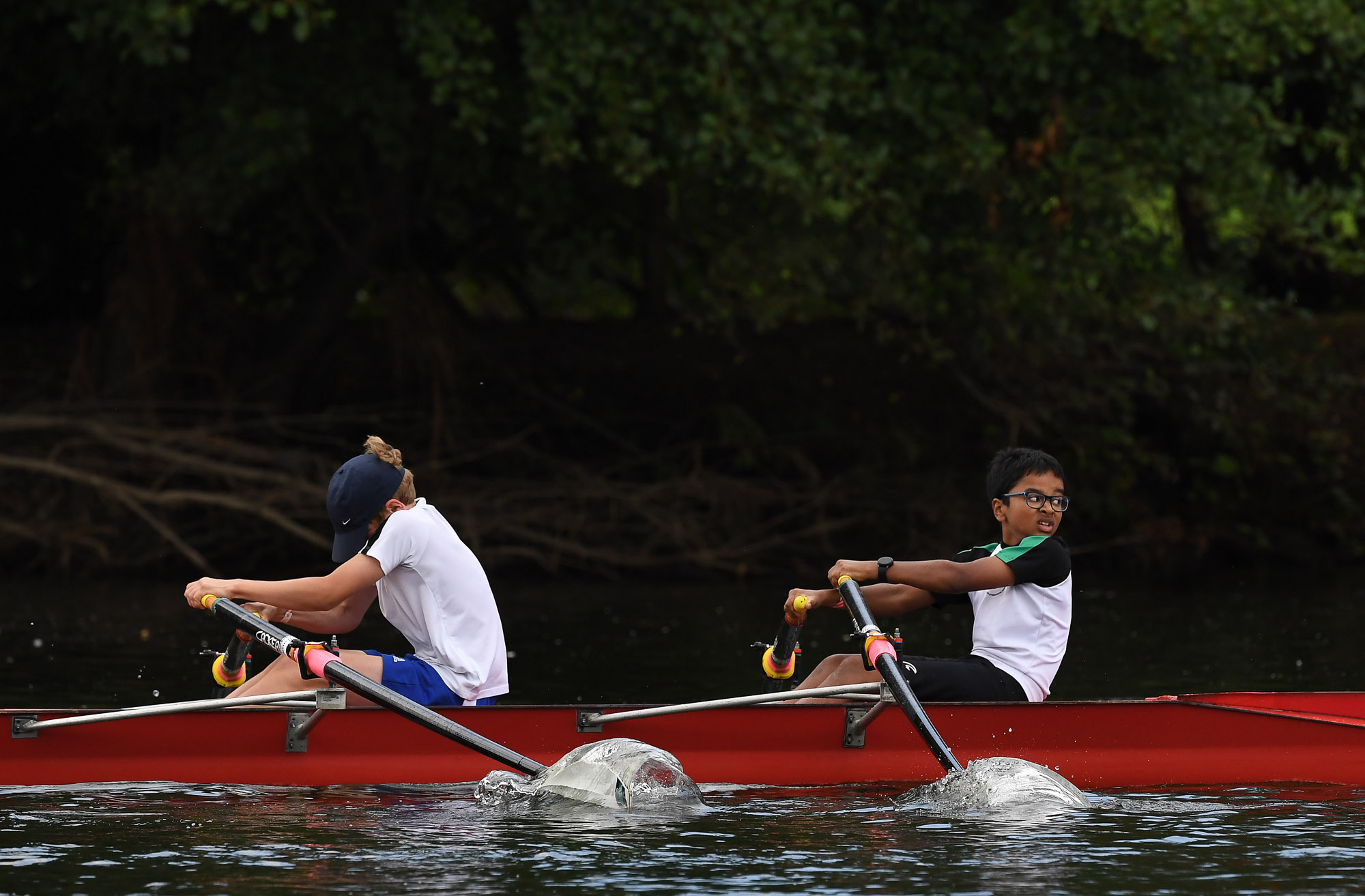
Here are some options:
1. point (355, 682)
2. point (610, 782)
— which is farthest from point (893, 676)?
point (355, 682)

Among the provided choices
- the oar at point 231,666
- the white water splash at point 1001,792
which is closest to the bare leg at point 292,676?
the oar at point 231,666

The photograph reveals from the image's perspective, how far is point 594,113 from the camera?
54.8 ft

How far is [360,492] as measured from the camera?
7477 millimetres

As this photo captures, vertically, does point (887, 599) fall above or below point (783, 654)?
above

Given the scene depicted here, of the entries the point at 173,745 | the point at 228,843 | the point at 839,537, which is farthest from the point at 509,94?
the point at 228,843

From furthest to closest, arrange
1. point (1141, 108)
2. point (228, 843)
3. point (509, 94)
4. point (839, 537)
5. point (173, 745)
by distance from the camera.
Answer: point (839, 537)
point (509, 94)
point (1141, 108)
point (173, 745)
point (228, 843)

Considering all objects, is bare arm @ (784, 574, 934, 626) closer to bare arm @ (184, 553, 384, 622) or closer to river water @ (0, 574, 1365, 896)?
river water @ (0, 574, 1365, 896)

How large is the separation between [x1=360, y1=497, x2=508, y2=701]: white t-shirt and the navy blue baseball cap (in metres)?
0.09

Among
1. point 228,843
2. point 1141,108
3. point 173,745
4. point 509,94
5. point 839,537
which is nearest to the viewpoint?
point 228,843

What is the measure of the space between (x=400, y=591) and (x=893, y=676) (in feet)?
6.39

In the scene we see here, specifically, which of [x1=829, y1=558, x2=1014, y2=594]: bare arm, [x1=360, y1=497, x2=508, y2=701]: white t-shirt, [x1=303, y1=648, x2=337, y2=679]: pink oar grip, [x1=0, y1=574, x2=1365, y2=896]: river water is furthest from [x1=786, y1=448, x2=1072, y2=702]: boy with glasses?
[x1=303, y1=648, x2=337, y2=679]: pink oar grip

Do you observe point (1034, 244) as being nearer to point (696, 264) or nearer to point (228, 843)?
point (696, 264)

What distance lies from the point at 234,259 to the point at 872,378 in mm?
7027

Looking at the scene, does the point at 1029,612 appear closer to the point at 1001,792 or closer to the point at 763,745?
the point at 1001,792
